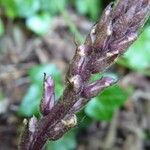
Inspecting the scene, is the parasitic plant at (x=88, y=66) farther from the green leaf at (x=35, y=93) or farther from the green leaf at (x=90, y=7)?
the green leaf at (x=90, y=7)

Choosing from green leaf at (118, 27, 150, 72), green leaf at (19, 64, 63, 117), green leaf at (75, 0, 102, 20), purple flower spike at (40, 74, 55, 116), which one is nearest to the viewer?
purple flower spike at (40, 74, 55, 116)

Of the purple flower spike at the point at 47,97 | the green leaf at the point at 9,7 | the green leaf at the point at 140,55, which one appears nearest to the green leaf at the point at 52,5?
the green leaf at the point at 9,7

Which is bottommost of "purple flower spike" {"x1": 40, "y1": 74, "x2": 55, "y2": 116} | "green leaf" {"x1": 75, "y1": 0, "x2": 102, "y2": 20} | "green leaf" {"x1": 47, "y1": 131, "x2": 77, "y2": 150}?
"purple flower spike" {"x1": 40, "y1": 74, "x2": 55, "y2": 116}

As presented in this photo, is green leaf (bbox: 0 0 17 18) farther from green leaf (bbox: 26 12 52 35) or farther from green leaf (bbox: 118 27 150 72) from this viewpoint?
green leaf (bbox: 118 27 150 72)

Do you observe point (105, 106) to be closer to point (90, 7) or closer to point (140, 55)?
point (140, 55)

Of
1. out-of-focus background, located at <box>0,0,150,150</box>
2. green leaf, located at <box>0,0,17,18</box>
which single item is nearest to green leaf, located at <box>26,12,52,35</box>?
out-of-focus background, located at <box>0,0,150,150</box>

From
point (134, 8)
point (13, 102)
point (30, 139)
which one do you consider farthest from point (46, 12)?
point (134, 8)
